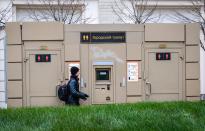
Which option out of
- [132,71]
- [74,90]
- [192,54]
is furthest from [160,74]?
[74,90]

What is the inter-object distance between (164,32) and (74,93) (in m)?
3.07

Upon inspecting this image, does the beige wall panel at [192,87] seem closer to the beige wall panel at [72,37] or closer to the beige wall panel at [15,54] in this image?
the beige wall panel at [72,37]

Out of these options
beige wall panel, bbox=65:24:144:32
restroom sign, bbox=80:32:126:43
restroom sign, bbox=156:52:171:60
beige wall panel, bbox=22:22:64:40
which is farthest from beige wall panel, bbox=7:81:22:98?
restroom sign, bbox=156:52:171:60

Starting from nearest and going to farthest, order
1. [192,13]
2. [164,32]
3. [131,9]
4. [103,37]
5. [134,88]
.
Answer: [103,37] → [134,88] → [164,32] → [131,9] → [192,13]

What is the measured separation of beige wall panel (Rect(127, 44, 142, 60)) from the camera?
12.7 meters

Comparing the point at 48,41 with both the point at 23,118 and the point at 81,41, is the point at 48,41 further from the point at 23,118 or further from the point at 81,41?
the point at 23,118

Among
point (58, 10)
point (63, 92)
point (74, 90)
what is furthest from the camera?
point (58, 10)

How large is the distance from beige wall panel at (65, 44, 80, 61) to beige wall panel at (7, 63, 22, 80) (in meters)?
1.30

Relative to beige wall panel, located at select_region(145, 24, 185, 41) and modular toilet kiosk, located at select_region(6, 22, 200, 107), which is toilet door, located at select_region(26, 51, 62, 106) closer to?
modular toilet kiosk, located at select_region(6, 22, 200, 107)

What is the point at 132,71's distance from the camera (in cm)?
1277

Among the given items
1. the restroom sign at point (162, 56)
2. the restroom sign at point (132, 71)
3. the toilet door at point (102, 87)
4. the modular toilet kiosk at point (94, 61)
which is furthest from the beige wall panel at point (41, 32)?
the restroom sign at point (162, 56)

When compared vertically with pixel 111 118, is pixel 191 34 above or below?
above

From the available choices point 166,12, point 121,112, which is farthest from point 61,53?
point 166,12

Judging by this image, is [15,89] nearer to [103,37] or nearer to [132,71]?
[103,37]
